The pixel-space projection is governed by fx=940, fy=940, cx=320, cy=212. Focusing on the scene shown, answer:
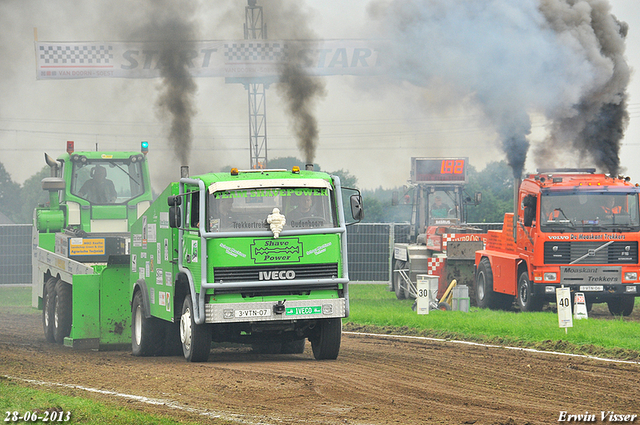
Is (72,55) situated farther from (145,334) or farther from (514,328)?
(514,328)

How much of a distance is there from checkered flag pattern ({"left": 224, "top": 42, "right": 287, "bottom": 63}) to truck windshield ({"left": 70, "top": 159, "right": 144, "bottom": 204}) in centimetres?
749

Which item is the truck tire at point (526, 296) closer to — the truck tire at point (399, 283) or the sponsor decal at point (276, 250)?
the truck tire at point (399, 283)

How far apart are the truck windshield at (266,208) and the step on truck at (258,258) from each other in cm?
1

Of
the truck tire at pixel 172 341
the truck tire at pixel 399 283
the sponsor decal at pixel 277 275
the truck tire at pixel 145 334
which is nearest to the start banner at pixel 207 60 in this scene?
the truck tire at pixel 399 283

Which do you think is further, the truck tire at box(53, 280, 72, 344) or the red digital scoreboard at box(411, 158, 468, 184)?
the red digital scoreboard at box(411, 158, 468, 184)

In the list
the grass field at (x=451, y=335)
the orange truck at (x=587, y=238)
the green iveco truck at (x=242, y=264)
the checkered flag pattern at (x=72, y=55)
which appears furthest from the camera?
Answer: the checkered flag pattern at (x=72, y=55)

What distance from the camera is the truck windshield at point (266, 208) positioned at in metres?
12.6

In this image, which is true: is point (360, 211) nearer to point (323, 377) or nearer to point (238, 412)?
point (323, 377)

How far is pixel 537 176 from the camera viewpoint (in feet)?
71.1

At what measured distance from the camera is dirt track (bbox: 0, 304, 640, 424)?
9219 mm

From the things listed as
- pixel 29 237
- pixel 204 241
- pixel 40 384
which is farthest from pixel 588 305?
pixel 29 237

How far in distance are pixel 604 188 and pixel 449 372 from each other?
33.7 feet

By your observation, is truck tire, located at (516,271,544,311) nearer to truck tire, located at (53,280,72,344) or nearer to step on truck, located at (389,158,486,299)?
step on truck, located at (389,158,486,299)

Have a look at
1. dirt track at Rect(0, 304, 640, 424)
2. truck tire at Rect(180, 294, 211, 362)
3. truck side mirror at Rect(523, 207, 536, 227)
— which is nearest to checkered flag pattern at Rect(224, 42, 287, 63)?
truck side mirror at Rect(523, 207, 536, 227)
